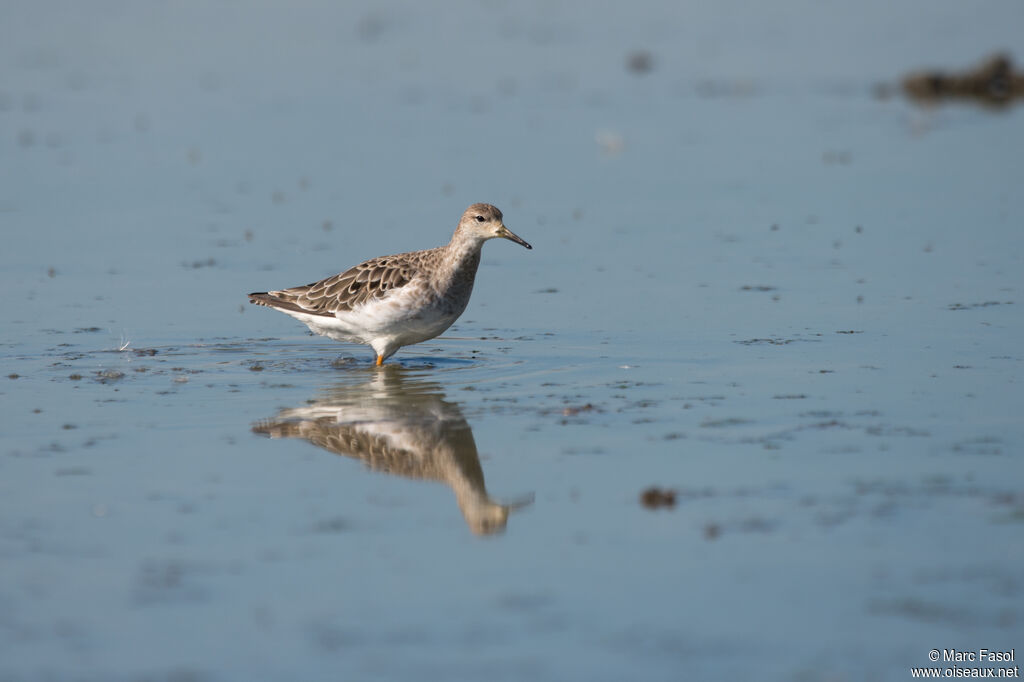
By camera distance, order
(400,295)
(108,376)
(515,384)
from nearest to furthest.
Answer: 1. (515,384)
2. (108,376)
3. (400,295)

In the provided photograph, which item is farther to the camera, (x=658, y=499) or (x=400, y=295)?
(x=400, y=295)

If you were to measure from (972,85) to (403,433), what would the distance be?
670 inches

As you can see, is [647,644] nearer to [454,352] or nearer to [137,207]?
[454,352]

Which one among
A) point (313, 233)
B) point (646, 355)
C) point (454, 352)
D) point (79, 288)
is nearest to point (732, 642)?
point (646, 355)

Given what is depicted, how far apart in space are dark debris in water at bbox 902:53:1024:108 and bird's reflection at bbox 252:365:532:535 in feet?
50.2

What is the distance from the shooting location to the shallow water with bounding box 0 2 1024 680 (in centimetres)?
629

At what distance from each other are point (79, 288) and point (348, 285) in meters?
3.22

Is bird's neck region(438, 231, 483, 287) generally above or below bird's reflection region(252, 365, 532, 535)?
above

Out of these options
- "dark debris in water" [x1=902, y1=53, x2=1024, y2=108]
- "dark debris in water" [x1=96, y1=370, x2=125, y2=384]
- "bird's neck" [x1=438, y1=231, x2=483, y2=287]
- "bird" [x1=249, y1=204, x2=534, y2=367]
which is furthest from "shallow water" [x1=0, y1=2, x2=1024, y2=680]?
"dark debris in water" [x1=902, y1=53, x2=1024, y2=108]

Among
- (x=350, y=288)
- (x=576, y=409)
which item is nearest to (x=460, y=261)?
(x=350, y=288)

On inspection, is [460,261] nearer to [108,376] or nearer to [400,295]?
[400,295]

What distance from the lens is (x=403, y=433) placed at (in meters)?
9.27

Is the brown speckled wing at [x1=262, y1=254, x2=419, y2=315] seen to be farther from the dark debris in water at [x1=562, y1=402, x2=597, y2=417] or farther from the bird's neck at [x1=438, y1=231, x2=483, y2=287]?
the dark debris in water at [x1=562, y1=402, x2=597, y2=417]

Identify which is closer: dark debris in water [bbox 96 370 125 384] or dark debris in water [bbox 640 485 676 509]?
dark debris in water [bbox 640 485 676 509]
